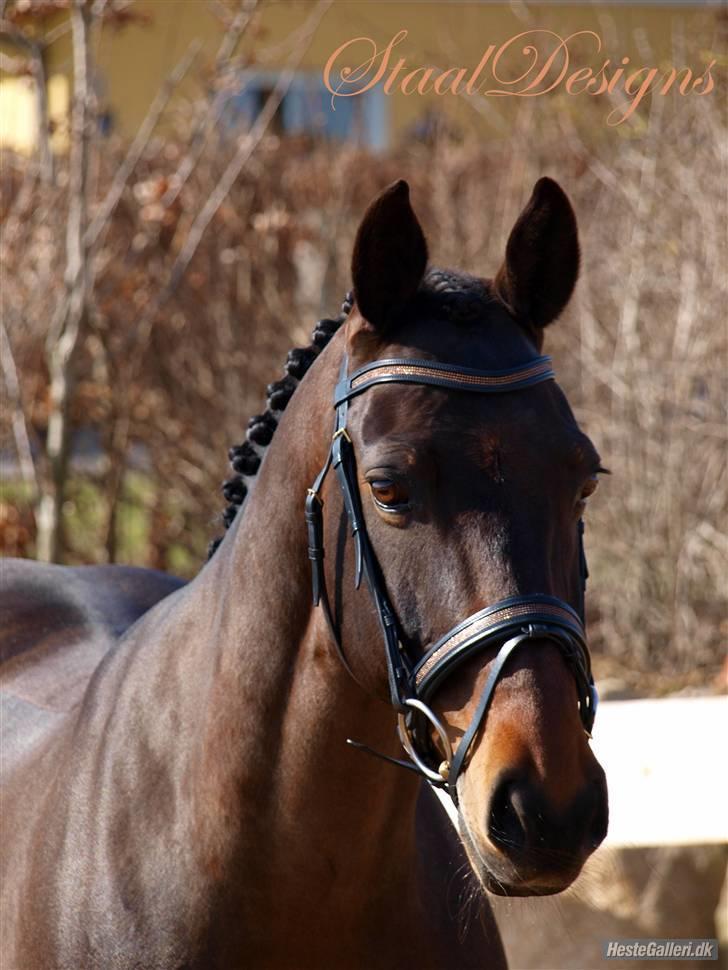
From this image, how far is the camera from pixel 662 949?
12.9 feet

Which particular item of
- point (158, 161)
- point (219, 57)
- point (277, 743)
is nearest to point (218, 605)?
point (277, 743)

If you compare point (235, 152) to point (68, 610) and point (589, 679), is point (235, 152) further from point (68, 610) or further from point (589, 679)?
point (589, 679)

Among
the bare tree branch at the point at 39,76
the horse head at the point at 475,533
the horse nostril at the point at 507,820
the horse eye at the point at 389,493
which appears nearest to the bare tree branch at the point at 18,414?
the bare tree branch at the point at 39,76

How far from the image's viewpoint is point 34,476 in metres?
5.89

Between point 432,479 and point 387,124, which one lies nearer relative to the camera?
point 432,479

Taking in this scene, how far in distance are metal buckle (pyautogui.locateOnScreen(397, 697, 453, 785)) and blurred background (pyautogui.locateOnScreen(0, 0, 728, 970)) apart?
12.1 ft

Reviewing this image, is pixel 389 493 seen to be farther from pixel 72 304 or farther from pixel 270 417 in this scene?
pixel 72 304

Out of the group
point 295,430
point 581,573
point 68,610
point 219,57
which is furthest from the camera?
point 219,57

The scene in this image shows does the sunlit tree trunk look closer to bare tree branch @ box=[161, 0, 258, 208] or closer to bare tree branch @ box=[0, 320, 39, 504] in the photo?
bare tree branch @ box=[0, 320, 39, 504]

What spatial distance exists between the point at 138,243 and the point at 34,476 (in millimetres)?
1178

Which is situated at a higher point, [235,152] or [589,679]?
[235,152]

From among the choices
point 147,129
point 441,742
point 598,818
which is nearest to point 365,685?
point 441,742

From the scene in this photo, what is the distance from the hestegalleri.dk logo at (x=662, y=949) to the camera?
3.74 m

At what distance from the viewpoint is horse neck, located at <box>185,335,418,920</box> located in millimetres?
2059
